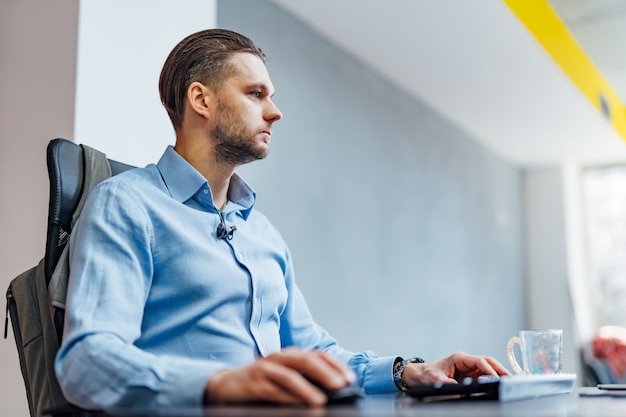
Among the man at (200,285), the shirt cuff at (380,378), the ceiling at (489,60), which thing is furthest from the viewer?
the ceiling at (489,60)

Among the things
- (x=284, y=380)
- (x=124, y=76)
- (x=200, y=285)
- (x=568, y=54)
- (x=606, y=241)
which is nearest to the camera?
(x=284, y=380)

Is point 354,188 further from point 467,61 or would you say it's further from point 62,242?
point 62,242

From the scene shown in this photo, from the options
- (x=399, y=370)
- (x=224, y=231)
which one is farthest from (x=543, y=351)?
(x=224, y=231)

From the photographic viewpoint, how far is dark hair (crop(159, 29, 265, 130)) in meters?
1.55

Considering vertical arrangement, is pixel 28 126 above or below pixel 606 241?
below

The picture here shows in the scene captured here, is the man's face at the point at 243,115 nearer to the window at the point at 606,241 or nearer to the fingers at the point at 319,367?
the fingers at the point at 319,367

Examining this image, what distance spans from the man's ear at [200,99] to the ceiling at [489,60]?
1.83 m

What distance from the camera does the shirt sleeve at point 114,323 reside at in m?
0.92

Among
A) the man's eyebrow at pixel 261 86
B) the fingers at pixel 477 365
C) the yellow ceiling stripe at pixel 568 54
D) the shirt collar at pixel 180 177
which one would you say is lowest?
the fingers at pixel 477 365

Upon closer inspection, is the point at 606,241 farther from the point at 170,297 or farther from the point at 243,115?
the point at 170,297

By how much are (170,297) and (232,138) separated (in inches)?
15.3

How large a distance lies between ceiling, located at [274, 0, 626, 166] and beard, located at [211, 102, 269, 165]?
1.86 metres

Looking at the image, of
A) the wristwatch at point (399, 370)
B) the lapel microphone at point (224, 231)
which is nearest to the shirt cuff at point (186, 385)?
the lapel microphone at point (224, 231)

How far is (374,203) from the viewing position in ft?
12.9
